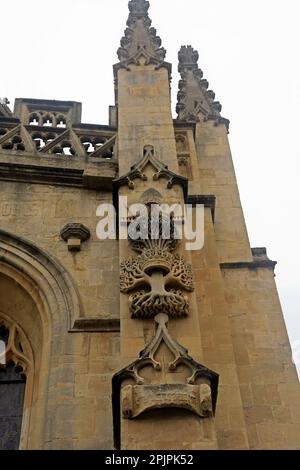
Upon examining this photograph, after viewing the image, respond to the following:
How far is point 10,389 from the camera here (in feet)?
26.0

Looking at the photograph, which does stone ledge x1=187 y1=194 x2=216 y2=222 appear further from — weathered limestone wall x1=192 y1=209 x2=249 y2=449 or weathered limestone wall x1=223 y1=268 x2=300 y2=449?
weathered limestone wall x1=223 y1=268 x2=300 y2=449

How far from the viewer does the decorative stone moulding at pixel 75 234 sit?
8508mm

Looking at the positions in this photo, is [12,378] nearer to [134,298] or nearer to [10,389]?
[10,389]

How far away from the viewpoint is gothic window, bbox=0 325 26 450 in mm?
7414

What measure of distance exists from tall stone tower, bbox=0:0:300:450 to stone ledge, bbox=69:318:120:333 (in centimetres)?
1

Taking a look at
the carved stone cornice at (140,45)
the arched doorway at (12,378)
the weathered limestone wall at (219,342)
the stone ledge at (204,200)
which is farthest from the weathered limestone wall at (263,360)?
the carved stone cornice at (140,45)

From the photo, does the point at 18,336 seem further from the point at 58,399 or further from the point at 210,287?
the point at 210,287

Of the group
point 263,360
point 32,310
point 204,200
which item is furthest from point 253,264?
point 32,310

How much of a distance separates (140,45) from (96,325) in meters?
5.95

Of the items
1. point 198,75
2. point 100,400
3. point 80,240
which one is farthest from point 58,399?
point 198,75

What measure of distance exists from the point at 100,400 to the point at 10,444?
1257mm

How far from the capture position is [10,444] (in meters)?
7.30

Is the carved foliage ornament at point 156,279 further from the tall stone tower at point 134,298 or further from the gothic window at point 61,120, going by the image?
the gothic window at point 61,120

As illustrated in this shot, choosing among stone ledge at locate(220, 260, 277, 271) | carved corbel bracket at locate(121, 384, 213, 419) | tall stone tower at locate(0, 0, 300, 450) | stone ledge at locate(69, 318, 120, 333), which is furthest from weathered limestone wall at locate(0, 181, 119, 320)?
carved corbel bracket at locate(121, 384, 213, 419)
